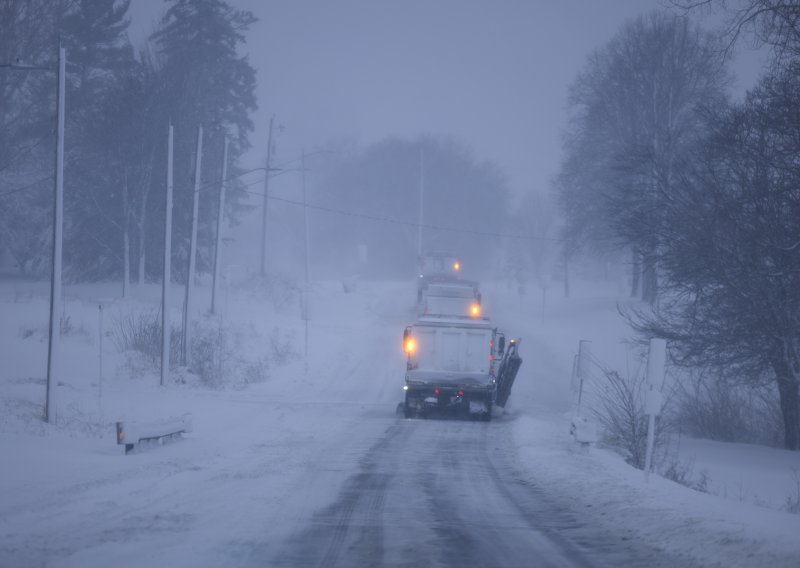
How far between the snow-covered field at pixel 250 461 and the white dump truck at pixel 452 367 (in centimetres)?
124

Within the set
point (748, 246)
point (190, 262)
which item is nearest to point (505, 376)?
point (748, 246)

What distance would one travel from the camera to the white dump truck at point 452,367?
23969 mm

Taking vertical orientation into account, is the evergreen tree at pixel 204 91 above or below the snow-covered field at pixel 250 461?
above

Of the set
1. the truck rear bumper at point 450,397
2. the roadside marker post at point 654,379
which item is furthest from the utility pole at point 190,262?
the roadside marker post at point 654,379

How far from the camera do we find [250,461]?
556 inches

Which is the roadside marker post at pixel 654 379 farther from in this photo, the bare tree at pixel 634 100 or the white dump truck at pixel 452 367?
the bare tree at pixel 634 100

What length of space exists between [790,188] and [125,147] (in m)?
32.2

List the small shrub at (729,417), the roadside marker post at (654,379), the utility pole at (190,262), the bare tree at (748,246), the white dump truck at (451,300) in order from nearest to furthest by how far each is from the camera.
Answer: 1. the roadside marker post at (654,379)
2. the bare tree at (748,246)
3. the small shrub at (729,417)
4. the utility pole at (190,262)
5. the white dump truck at (451,300)

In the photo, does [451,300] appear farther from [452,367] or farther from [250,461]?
[250,461]

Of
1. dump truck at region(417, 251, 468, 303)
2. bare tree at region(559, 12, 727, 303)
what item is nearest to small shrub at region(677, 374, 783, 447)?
bare tree at region(559, 12, 727, 303)

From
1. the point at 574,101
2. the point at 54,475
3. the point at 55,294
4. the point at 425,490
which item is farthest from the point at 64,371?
the point at 574,101

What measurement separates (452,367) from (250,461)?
36.5 ft

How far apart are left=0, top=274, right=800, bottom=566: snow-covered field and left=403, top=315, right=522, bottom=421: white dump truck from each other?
1237 mm

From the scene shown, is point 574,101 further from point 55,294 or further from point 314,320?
point 55,294
